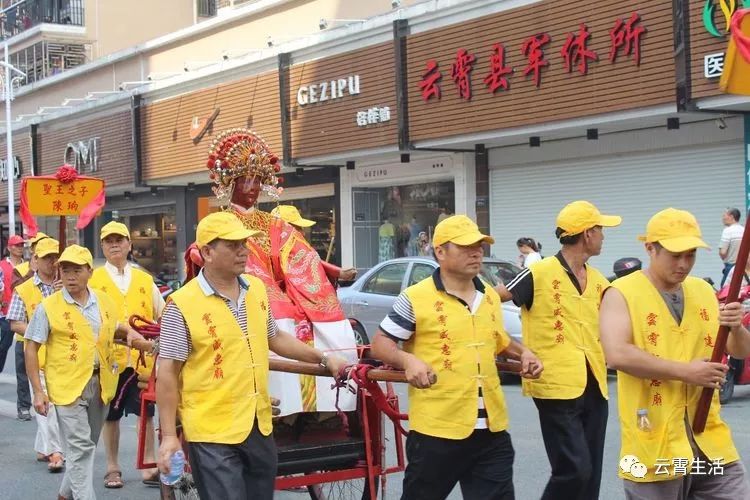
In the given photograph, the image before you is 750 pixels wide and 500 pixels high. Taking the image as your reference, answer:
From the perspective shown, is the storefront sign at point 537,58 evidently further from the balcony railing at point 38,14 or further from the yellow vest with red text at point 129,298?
the balcony railing at point 38,14

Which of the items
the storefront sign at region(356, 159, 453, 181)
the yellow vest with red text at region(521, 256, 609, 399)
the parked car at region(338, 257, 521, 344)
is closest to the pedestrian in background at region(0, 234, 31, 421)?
the parked car at region(338, 257, 521, 344)

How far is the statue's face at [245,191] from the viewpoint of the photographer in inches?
255

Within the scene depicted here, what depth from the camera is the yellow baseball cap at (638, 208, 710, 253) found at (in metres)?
4.44

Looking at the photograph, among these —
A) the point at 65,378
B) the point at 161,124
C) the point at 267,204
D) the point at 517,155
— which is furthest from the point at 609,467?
the point at 161,124

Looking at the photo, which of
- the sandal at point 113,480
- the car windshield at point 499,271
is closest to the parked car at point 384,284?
the car windshield at point 499,271

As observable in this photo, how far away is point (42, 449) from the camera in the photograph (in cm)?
919

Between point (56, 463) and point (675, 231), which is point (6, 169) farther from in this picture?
point (675, 231)

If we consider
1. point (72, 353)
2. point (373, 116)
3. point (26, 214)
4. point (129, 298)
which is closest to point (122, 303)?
point (129, 298)

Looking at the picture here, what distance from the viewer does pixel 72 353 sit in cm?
707

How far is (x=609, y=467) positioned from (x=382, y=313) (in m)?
6.45

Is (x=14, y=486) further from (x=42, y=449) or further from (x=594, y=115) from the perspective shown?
(x=594, y=115)

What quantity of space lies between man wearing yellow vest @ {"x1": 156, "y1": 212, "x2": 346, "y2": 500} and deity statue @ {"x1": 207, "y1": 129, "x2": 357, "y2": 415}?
37.7 inches

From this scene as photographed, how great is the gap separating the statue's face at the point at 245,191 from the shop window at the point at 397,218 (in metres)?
15.0

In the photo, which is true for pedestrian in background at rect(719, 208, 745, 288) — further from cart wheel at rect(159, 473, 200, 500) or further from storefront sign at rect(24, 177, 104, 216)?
cart wheel at rect(159, 473, 200, 500)
